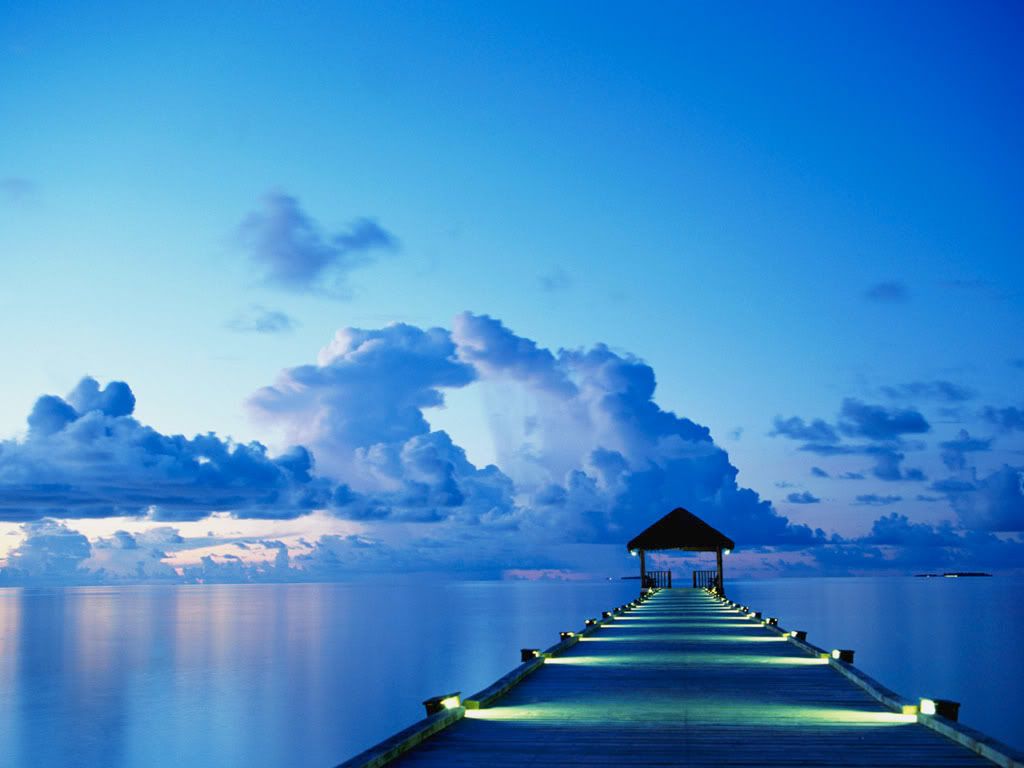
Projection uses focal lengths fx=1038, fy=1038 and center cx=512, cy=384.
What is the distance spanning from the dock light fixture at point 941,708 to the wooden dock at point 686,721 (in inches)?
4.6

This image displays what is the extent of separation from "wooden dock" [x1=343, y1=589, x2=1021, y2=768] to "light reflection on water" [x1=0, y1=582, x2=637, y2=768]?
316 inches

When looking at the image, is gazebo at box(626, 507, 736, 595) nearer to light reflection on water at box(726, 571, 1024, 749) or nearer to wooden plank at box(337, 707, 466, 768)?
light reflection on water at box(726, 571, 1024, 749)

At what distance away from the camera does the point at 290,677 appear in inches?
1099

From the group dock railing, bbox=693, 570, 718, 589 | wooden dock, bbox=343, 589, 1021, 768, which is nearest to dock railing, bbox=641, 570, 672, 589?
dock railing, bbox=693, 570, 718, 589

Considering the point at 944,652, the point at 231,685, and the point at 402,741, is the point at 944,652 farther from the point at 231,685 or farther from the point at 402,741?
the point at 402,741

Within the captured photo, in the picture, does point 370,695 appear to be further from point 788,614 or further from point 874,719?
point 788,614

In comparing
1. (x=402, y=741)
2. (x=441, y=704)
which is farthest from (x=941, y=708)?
(x=402, y=741)

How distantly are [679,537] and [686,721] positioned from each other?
81.7ft

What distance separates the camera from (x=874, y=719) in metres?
8.42

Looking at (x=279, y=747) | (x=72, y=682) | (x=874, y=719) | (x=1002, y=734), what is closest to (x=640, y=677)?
(x=874, y=719)

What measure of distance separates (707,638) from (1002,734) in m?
6.28

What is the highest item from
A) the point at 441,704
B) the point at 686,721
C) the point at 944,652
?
the point at 441,704

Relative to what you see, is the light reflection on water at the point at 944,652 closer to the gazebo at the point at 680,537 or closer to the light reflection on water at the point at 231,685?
the gazebo at the point at 680,537

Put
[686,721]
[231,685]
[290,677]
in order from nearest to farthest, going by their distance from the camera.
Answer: [686,721] < [231,685] < [290,677]
